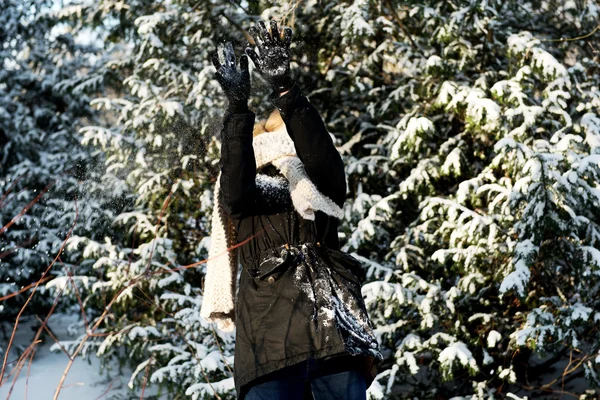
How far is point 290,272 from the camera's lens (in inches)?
73.9

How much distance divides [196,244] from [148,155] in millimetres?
776

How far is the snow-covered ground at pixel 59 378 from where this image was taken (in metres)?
4.83

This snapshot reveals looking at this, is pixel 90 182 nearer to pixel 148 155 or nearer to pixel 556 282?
pixel 148 155

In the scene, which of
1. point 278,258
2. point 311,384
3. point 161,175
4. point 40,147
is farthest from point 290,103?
point 40,147

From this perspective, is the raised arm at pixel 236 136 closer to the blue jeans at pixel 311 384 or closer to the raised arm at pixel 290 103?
the raised arm at pixel 290 103

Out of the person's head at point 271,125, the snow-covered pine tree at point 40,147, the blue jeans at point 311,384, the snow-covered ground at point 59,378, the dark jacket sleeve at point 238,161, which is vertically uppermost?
the snow-covered pine tree at point 40,147

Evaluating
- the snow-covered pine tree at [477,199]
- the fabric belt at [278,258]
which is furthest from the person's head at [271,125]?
the snow-covered pine tree at [477,199]

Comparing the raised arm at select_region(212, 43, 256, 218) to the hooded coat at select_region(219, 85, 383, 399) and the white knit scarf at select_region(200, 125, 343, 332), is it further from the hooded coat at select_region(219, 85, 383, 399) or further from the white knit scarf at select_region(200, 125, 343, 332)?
the white knit scarf at select_region(200, 125, 343, 332)

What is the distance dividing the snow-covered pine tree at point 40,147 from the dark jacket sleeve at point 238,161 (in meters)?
3.17

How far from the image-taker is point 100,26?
18.0ft

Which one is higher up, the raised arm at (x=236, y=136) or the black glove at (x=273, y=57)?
the black glove at (x=273, y=57)

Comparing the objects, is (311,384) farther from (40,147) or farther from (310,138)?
(40,147)

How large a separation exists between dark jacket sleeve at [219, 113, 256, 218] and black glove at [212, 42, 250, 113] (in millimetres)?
35

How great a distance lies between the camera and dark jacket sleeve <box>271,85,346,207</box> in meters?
1.85
